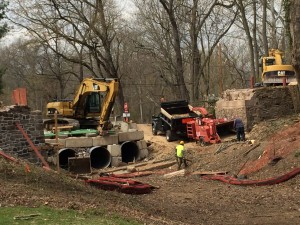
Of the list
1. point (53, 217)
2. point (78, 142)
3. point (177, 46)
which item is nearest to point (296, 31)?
point (53, 217)

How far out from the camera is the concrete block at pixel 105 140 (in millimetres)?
28070

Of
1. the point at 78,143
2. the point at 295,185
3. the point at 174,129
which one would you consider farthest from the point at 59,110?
the point at 295,185

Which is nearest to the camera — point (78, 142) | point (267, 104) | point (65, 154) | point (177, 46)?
→ point (267, 104)

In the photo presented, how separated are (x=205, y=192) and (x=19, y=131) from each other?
10.5m

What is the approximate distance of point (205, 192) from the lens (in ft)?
52.1

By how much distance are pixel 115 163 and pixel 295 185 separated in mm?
14281

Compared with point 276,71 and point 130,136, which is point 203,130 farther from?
point 276,71

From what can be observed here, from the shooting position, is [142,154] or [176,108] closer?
[142,154]

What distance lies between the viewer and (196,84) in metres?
43.2

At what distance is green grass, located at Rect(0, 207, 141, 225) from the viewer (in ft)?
26.5

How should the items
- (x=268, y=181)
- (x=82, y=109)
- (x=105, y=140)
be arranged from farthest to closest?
(x=82, y=109), (x=105, y=140), (x=268, y=181)

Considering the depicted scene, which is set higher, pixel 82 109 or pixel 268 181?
pixel 82 109

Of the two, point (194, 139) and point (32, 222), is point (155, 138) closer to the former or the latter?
point (194, 139)

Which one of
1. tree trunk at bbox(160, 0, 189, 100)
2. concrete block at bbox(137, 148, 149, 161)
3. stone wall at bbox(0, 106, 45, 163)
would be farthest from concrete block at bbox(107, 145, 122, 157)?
tree trunk at bbox(160, 0, 189, 100)
